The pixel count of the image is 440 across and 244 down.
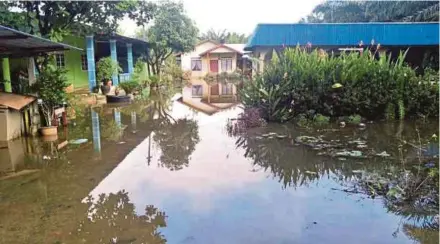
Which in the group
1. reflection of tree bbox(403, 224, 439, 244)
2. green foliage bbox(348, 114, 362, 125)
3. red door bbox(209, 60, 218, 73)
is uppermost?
red door bbox(209, 60, 218, 73)

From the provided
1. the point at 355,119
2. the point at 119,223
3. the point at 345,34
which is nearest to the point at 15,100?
the point at 119,223

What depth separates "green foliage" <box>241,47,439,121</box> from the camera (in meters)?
10.0

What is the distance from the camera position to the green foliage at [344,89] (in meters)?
10.0

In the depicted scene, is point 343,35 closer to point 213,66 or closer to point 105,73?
point 105,73

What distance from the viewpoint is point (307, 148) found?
7.38 m

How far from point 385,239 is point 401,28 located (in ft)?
66.6

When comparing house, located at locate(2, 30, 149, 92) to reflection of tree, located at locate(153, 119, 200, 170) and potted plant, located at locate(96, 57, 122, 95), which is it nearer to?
potted plant, located at locate(96, 57, 122, 95)

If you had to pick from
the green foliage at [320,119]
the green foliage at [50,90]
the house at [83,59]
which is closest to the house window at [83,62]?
the house at [83,59]

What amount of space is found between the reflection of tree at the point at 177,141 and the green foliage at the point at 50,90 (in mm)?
2753

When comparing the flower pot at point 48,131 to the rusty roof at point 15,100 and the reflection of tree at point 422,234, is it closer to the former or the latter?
the rusty roof at point 15,100

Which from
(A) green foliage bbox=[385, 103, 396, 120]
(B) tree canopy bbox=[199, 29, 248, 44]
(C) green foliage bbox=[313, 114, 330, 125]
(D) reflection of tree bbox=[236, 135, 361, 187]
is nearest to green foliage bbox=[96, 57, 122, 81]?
(C) green foliage bbox=[313, 114, 330, 125]

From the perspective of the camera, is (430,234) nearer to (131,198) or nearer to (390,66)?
(131,198)

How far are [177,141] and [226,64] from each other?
32.4m

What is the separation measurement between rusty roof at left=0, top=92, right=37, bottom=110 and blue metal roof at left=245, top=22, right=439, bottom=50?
13619 mm
